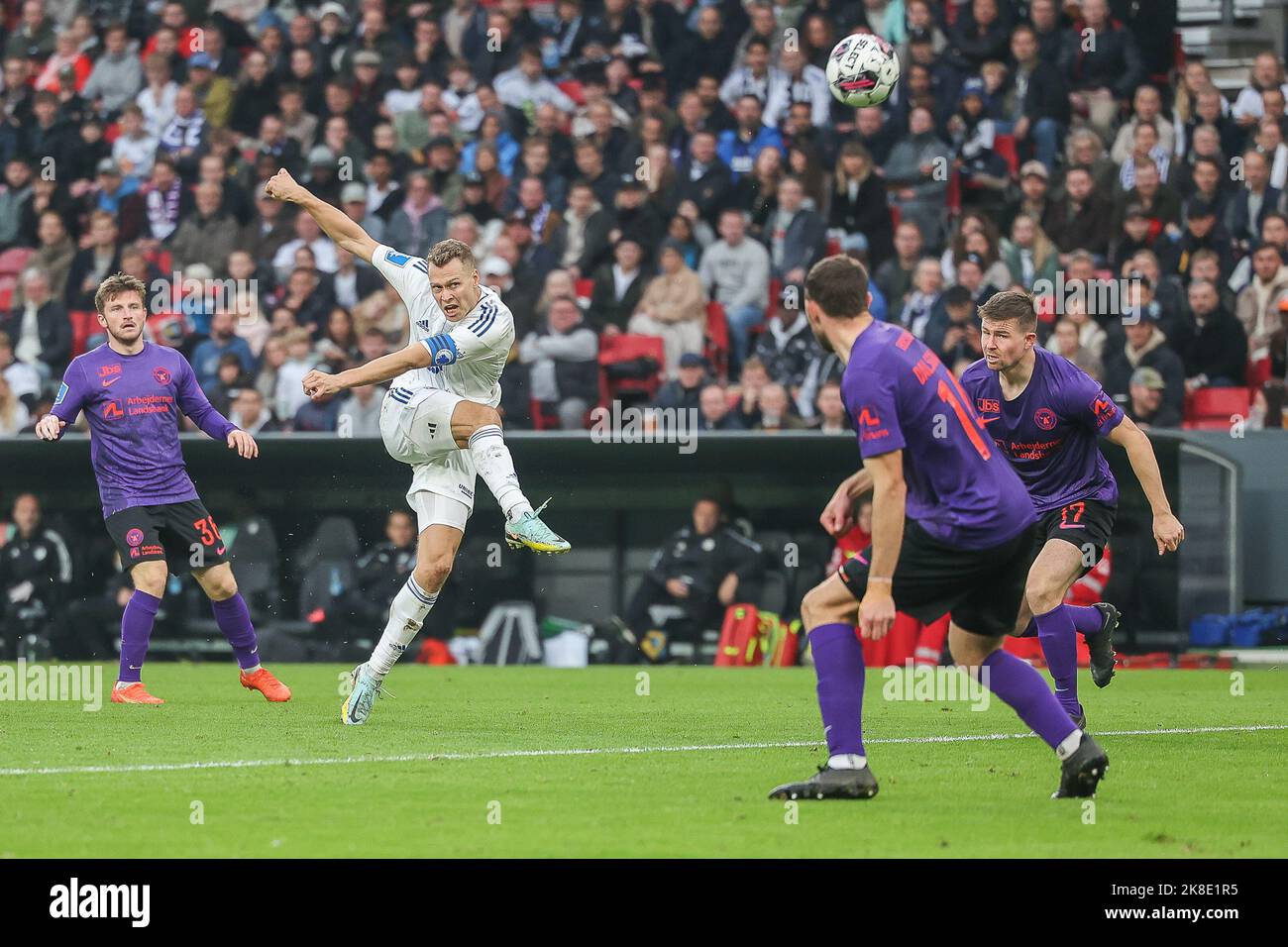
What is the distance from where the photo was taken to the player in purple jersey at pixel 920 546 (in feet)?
20.4

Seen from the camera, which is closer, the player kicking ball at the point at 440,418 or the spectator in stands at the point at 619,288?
the player kicking ball at the point at 440,418

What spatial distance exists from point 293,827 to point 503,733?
10.5 ft

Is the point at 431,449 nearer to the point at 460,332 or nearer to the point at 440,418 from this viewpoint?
the point at 440,418

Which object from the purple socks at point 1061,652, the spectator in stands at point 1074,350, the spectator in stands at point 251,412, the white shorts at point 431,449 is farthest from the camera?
the spectator in stands at point 251,412

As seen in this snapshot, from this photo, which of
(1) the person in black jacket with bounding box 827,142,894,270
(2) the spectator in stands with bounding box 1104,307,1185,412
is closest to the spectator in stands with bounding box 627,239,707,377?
(1) the person in black jacket with bounding box 827,142,894,270

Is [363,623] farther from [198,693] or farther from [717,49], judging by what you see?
[717,49]

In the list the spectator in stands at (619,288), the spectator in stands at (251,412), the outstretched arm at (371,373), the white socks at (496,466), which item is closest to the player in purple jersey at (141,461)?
the white socks at (496,466)

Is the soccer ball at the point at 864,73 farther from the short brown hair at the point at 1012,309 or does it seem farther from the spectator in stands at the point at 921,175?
the short brown hair at the point at 1012,309

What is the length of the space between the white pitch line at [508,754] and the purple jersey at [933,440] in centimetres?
222

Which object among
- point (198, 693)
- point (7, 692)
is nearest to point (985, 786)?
point (198, 693)

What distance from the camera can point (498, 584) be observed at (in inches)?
628

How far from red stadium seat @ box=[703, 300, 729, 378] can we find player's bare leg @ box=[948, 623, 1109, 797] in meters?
10.4

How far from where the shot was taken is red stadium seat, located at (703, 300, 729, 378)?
17078mm

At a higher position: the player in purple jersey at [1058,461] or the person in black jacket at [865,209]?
the person in black jacket at [865,209]
